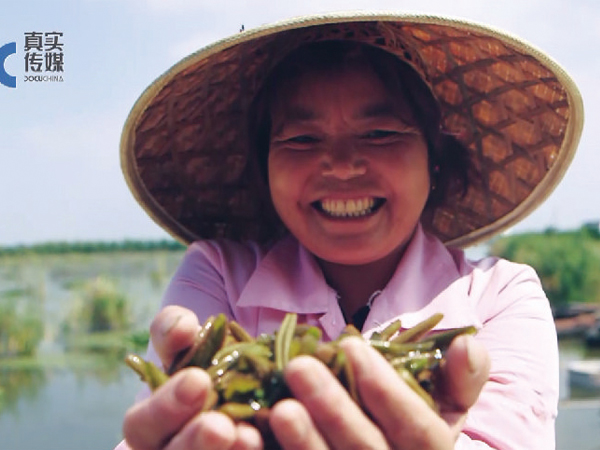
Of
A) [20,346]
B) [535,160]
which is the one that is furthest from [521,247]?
[535,160]

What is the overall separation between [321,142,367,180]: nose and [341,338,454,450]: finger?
76 cm

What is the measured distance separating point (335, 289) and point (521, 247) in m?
22.3

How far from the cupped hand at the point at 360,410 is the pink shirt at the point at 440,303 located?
1.50 ft

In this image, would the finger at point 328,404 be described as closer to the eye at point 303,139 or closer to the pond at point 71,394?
the eye at point 303,139

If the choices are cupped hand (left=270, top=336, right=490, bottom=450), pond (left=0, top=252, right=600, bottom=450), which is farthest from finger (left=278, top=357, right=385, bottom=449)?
pond (left=0, top=252, right=600, bottom=450)

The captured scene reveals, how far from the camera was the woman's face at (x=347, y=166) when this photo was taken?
1.76m

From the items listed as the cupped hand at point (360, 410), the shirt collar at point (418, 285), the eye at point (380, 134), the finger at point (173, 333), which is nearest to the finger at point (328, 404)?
the cupped hand at point (360, 410)

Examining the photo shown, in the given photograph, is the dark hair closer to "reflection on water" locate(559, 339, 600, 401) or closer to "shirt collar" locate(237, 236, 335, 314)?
"shirt collar" locate(237, 236, 335, 314)

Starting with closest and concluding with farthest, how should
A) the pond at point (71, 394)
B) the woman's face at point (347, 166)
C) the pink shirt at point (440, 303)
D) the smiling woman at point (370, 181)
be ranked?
the pink shirt at point (440, 303)
the smiling woman at point (370, 181)
the woman's face at point (347, 166)
the pond at point (71, 394)

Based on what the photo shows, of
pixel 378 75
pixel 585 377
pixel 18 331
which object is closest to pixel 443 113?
pixel 378 75

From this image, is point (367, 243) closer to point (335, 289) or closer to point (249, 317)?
point (335, 289)

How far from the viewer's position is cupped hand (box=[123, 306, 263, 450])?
3.07 ft

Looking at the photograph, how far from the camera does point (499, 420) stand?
1.49 m

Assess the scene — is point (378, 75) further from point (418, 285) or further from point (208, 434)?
point (208, 434)
